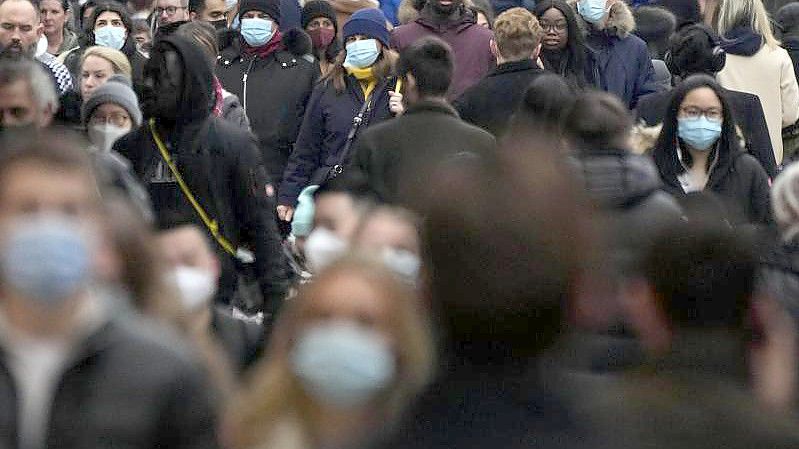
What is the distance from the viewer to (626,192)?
21.2 feet

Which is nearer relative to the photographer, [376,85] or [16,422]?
[16,422]

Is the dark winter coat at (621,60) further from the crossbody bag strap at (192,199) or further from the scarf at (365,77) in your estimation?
the crossbody bag strap at (192,199)

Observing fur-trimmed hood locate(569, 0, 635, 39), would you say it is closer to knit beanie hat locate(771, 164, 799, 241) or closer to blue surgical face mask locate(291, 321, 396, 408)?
knit beanie hat locate(771, 164, 799, 241)

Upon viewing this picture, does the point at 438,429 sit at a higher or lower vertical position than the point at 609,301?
higher

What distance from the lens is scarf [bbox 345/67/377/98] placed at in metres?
11.2

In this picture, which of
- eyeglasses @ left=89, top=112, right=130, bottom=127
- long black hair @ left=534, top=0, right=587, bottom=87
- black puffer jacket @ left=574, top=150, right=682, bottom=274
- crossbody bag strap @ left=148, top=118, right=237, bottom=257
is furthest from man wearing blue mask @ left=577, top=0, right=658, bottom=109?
black puffer jacket @ left=574, top=150, right=682, bottom=274

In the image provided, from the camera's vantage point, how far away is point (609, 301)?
220 inches

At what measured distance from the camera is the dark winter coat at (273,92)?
12.3 metres

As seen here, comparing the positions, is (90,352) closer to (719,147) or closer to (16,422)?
(16,422)

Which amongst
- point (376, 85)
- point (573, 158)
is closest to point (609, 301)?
point (573, 158)

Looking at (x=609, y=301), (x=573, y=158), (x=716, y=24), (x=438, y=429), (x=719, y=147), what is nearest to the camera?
(x=438, y=429)

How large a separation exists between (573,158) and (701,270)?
2705 mm

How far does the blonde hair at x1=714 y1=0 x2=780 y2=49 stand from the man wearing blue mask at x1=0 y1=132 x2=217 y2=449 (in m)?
8.66

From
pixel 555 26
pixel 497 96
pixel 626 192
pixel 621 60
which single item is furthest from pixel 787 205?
pixel 621 60
